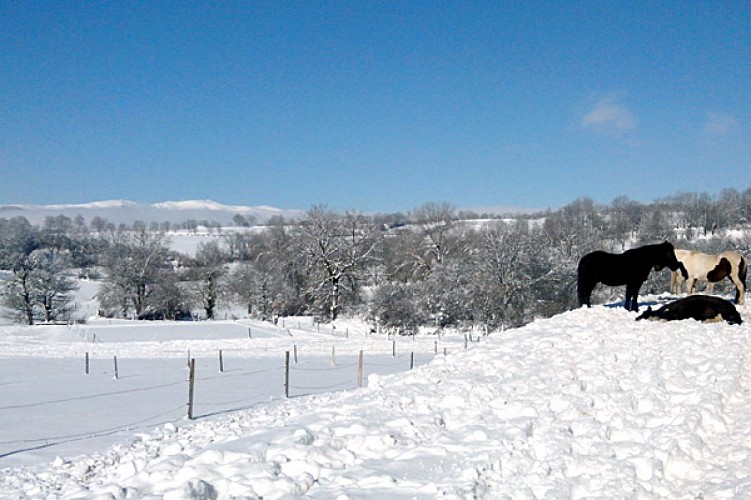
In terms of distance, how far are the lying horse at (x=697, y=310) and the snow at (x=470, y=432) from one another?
31.3 inches

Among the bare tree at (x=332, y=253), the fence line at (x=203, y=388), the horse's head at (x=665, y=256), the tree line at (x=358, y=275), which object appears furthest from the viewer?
the bare tree at (x=332, y=253)

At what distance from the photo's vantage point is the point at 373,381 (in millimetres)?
11477

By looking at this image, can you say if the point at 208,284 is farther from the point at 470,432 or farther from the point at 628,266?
the point at 470,432

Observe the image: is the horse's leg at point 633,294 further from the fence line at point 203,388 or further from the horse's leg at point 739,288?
the fence line at point 203,388

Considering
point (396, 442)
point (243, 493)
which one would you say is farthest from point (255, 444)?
point (396, 442)

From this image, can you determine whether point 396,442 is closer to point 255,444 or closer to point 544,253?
point 255,444

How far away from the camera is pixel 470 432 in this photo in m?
8.07

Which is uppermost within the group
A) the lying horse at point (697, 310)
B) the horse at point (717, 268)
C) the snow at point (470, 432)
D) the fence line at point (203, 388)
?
the horse at point (717, 268)

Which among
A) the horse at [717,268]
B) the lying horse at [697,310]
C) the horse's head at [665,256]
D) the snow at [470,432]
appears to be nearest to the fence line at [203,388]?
the snow at [470,432]

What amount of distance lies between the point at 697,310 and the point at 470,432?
41.7 feet

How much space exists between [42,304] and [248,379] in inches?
1823

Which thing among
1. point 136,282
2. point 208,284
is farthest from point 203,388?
point 208,284

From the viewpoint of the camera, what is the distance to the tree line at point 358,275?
4978cm

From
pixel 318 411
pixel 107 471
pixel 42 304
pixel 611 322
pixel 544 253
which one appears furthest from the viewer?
pixel 42 304
